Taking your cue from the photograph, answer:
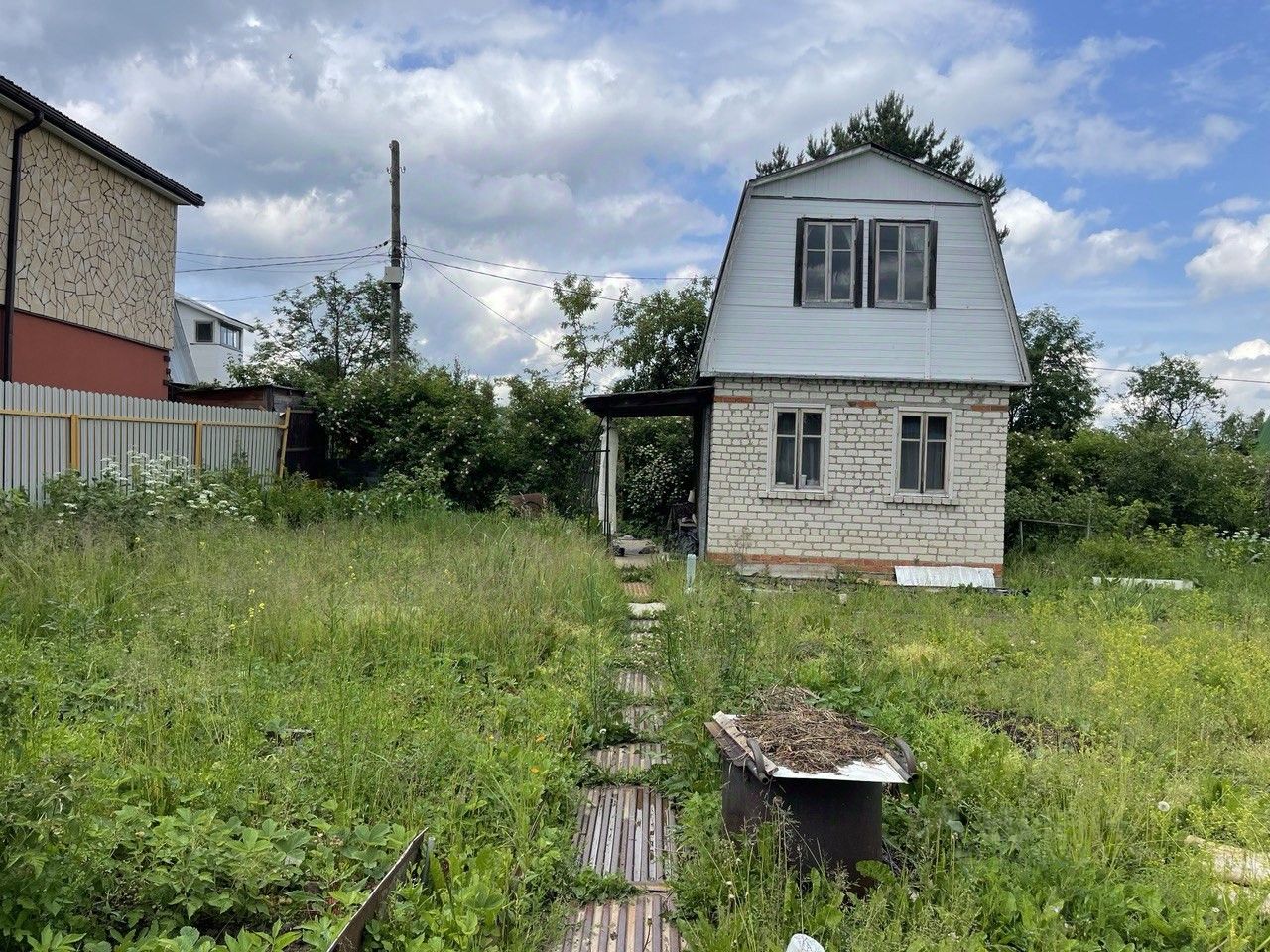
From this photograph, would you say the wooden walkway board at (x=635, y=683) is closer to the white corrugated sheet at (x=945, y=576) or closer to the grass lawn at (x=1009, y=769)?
the grass lawn at (x=1009, y=769)

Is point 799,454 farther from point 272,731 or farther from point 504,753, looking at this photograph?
point 272,731

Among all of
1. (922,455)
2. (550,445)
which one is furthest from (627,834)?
(550,445)

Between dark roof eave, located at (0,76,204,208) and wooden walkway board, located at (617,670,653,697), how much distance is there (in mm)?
11816

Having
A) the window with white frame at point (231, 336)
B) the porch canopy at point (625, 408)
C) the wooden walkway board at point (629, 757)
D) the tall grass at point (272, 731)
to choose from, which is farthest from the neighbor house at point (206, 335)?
the wooden walkway board at point (629, 757)

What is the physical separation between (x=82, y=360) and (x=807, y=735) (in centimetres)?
1499

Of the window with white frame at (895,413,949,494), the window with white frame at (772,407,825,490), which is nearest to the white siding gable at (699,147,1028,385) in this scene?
the window with white frame at (772,407,825,490)

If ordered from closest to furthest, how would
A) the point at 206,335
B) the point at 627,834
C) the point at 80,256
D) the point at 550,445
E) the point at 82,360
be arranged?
the point at 627,834
the point at 80,256
the point at 82,360
the point at 550,445
the point at 206,335

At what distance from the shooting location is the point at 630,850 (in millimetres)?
4156

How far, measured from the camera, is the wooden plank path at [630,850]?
3416 millimetres

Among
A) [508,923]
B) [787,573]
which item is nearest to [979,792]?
[508,923]

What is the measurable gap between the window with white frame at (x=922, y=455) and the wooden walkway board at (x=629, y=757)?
8.93 metres

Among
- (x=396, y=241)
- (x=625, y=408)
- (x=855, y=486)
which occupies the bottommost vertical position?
(x=855, y=486)

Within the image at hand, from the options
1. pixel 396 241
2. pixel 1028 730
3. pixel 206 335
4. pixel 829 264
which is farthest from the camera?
pixel 206 335

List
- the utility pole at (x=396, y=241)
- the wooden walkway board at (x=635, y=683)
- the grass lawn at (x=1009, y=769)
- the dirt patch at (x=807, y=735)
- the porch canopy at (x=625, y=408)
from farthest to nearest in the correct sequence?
1. the utility pole at (x=396, y=241)
2. the porch canopy at (x=625, y=408)
3. the wooden walkway board at (x=635, y=683)
4. the dirt patch at (x=807, y=735)
5. the grass lawn at (x=1009, y=769)
